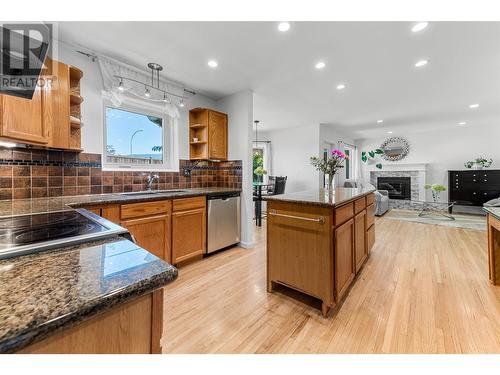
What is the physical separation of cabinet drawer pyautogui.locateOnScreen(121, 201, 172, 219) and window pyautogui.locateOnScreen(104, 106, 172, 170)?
0.83 m

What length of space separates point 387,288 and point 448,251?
1743mm

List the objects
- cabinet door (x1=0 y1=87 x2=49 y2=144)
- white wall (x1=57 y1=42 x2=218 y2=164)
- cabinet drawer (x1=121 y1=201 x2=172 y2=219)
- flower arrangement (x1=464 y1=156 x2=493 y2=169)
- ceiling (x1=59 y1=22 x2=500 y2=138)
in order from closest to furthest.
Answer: cabinet door (x1=0 y1=87 x2=49 y2=144), ceiling (x1=59 y1=22 x2=500 y2=138), cabinet drawer (x1=121 y1=201 x2=172 y2=219), white wall (x1=57 y1=42 x2=218 y2=164), flower arrangement (x1=464 y1=156 x2=493 y2=169)

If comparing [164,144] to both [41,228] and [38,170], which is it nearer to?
[38,170]

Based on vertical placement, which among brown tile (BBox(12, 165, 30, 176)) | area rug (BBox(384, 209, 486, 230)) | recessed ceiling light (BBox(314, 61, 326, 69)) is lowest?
area rug (BBox(384, 209, 486, 230))

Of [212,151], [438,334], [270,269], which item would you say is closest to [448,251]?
[438,334]

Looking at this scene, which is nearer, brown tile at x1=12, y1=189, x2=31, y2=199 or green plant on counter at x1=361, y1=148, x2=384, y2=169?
brown tile at x1=12, y1=189, x2=31, y2=199

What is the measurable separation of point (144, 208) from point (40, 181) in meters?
0.94

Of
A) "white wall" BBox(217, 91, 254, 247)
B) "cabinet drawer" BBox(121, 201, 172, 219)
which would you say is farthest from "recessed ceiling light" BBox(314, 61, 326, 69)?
"cabinet drawer" BBox(121, 201, 172, 219)

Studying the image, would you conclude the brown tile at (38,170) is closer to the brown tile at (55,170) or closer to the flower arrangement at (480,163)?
the brown tile at (55,170)

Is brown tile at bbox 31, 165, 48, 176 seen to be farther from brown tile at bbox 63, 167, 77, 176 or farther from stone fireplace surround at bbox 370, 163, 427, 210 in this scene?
stone fireplace surround at bbox 370, 163, 427, 210

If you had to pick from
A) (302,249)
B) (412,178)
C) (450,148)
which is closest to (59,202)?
(302,249)

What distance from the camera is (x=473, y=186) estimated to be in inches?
226

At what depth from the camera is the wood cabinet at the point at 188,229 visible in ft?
8.26

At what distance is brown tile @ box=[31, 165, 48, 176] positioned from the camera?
203 centimetres
